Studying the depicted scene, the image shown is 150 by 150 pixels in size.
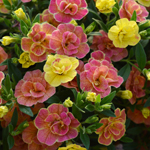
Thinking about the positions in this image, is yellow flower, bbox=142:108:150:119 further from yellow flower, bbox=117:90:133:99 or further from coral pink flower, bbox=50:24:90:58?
coral pink flower, bbox=50:24:90:58

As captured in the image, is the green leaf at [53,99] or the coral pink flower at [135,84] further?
the coral pink flower at [135,84]

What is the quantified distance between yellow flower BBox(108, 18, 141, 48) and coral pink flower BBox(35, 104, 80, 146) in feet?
1.47

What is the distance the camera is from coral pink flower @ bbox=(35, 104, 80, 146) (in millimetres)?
936

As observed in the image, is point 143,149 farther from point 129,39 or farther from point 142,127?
point 129,39

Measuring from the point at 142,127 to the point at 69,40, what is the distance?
822mm

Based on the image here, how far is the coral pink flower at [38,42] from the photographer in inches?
38.8

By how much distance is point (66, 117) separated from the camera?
0.94 m

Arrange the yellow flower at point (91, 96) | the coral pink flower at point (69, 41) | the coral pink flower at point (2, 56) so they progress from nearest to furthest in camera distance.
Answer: the yellow flower at point (91, 96), the coral pink flower at point (69, 41), the coral pink flower at point (2, 56)

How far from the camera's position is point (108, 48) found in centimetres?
114

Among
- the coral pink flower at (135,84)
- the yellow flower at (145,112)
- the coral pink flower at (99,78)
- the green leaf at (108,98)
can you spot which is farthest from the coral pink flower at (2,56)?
the yellow flower at (145,112)

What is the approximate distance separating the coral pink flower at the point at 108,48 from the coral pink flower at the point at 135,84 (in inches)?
5.8

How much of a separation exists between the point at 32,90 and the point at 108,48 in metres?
0.49

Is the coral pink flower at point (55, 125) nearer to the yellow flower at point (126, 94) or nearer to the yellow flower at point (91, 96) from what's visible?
the yellow flower at point (91, 96)

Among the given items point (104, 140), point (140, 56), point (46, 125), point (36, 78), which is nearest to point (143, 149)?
point (104, 140)
